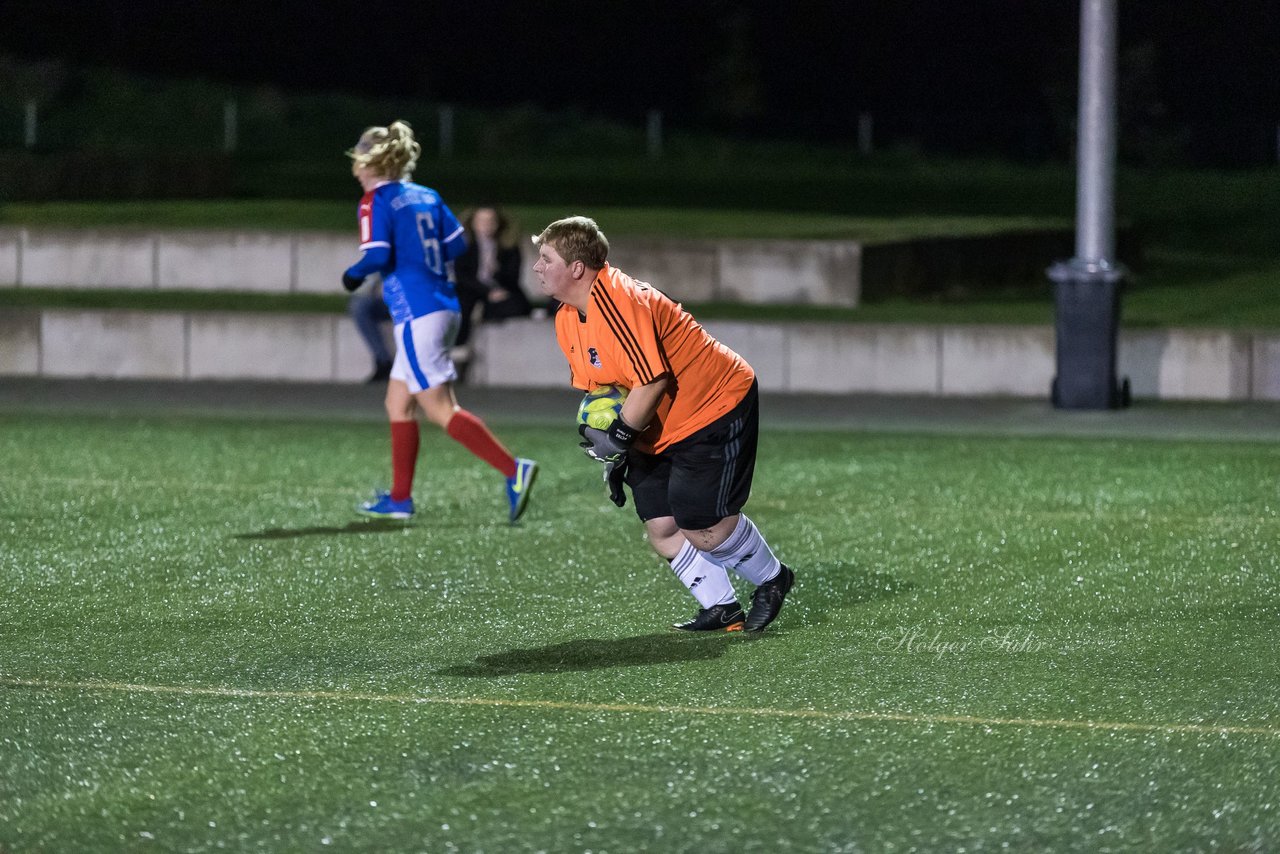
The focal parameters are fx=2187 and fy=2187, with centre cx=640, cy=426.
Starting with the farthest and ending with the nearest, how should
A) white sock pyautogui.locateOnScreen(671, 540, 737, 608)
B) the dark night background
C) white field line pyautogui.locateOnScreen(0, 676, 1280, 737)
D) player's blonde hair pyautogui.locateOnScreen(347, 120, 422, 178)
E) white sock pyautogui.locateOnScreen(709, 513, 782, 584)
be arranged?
1. the dark night background
2. player's blonde hair pyautogui.locateOnScreen(347, 120, 422, 178)
3. white sock pyautogui.locateOnScreen(671, 540, 737, 608)
4. white sock pyautogui.locateOnScreen(709, 513, 782, 584)
5. white field line pyautogui.locateOnScreen(0, 676, 1280, 737)

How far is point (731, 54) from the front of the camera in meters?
42.8

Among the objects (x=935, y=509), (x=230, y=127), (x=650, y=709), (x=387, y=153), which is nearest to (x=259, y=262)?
(x=387, y=153)

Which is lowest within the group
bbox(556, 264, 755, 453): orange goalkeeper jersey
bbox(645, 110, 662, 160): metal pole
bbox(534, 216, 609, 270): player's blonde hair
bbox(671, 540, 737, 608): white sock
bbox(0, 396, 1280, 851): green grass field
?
bbox(0, 396, 1280, 851): green grass field

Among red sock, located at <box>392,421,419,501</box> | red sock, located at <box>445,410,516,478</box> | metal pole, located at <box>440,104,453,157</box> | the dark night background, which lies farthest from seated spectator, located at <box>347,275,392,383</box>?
the dark night background

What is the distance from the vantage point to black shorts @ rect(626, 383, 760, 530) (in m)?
6.94

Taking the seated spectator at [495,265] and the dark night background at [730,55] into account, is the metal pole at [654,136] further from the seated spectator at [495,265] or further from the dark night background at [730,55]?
the seated spectator at [495,265]

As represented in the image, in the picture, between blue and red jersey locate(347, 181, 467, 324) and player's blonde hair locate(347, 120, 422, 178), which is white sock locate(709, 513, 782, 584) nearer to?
blue and red jersey locate(347, 181, 467, 324)

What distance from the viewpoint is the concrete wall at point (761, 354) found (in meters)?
14.8

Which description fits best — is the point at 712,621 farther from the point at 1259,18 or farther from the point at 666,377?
the point at 1259,18

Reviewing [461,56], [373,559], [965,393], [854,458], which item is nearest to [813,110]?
[461,56]

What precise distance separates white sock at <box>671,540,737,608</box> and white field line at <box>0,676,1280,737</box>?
3.47ft

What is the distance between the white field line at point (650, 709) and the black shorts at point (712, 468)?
0.93 m

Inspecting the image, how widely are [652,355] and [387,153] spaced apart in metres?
3.38

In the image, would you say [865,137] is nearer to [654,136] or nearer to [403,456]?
[654,136]
